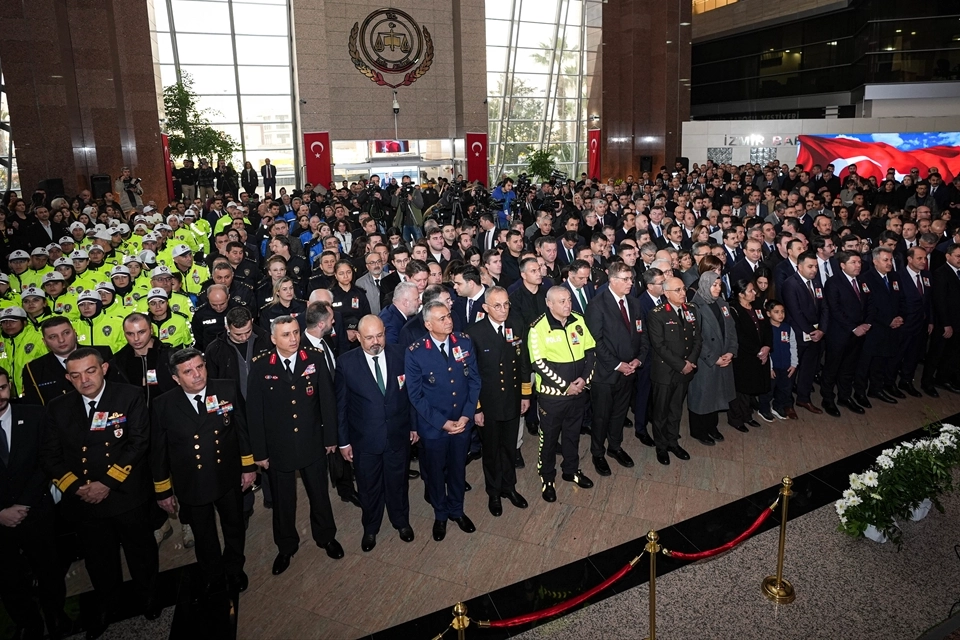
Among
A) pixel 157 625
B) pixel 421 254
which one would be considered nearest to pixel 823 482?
pixel 421 254

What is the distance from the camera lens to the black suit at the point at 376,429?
14.9 feet

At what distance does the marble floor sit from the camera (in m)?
4.12

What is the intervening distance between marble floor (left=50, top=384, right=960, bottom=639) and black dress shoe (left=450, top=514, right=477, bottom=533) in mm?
65

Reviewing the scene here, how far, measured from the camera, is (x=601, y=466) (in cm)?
572

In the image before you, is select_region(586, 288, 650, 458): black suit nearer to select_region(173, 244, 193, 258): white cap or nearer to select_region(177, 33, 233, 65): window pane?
select_region(173, 244, 193, 258): white cap

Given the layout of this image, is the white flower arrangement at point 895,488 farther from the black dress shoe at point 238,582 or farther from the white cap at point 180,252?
the white cap at point 180,252

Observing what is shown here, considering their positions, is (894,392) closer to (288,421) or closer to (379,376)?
(379,376)

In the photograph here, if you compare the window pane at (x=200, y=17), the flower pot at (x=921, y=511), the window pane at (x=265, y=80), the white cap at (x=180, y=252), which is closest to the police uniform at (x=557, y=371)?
the flower pot at (x=921, y=511)

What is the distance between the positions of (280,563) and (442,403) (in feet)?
5.41

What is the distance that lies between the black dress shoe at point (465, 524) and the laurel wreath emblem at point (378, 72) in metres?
22.5

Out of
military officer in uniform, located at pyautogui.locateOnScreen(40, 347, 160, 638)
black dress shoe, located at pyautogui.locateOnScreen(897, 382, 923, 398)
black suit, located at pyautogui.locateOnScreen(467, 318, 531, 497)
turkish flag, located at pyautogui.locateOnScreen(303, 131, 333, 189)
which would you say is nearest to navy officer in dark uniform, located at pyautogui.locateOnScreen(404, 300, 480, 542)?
black suit, located at pyautogui.locateOnScreen(467, 318, 531, 497)

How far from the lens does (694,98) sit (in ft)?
121

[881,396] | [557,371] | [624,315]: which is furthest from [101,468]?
[881,396]

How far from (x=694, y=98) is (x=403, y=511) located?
124ft
